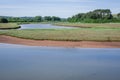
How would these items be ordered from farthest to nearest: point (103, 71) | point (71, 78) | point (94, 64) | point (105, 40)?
point (105, 40), point (94, 64), point (103, 71), point (71, 78)

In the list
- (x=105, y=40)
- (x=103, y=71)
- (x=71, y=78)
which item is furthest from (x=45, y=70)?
(x=105, y=40)

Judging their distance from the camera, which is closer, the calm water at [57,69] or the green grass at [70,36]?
the calm water at [57,69]

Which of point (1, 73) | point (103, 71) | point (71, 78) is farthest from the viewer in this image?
point (103, 71)

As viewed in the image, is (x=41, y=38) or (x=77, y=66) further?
(x=41, y=38)

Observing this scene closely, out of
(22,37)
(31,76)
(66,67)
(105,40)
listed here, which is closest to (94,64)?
(66,67)

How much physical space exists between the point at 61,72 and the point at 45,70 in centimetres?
99

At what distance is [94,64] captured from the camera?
52.9 ft

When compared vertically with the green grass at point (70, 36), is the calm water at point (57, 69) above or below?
Result: above

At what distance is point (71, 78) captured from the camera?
40.0 feet

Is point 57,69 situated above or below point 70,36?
above

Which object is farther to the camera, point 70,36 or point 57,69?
point 70,36

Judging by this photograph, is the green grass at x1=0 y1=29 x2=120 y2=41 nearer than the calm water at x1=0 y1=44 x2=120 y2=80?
No

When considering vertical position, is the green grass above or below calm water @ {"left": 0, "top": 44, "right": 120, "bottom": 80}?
below

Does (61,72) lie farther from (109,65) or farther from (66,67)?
(109,65)
